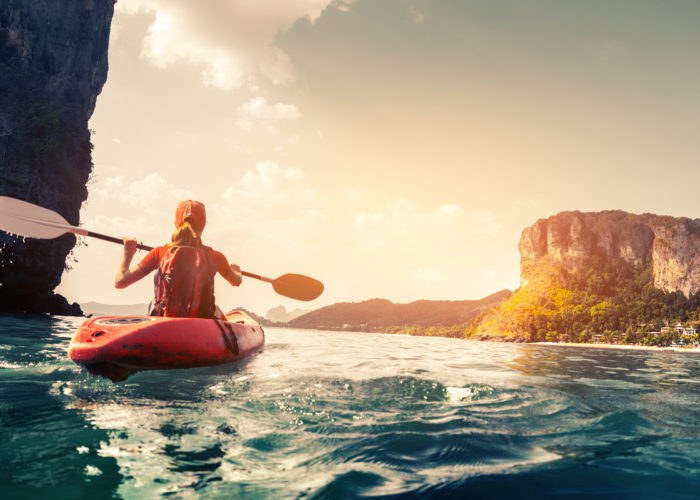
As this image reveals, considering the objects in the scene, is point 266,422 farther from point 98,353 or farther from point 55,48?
point 55,48

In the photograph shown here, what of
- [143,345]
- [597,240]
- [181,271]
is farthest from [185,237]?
[597,240]

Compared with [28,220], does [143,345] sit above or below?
below

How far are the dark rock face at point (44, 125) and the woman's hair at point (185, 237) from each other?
2757 cm

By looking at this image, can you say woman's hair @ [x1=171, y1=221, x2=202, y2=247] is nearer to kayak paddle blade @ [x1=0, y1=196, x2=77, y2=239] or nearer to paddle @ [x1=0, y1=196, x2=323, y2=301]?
paddle @ [x1=0, y1=196, x2=323, y2=301]

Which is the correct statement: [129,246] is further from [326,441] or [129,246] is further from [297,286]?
[326,441]

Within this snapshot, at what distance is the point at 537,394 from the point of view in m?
4.93

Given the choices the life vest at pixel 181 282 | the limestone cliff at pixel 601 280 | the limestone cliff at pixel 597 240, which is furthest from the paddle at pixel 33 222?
the limestone cliff at pixel 597 240

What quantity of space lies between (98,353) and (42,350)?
4.16 metres

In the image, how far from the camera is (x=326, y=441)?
9.18 feet

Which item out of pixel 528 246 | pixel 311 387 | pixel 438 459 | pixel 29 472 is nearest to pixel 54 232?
pixel 311 387

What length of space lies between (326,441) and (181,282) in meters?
4.16

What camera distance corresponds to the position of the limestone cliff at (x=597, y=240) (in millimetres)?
103125

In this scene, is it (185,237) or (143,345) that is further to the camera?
(185,237)

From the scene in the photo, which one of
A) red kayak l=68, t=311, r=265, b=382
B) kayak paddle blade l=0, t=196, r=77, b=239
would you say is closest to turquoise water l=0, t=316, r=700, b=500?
red kayak l=68, t=311, r=265, b=382
